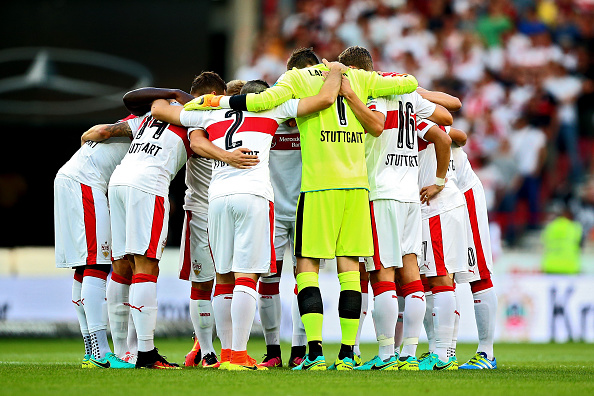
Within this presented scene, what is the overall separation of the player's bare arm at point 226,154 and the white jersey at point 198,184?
890 millimetres

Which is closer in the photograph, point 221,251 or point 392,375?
point 392,375

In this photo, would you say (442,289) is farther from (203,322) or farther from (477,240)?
(203,322)

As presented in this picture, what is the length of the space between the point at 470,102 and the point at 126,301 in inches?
473

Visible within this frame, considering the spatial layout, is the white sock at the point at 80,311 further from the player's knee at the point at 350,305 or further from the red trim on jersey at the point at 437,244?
the red trim on jersey at the point at 437,244

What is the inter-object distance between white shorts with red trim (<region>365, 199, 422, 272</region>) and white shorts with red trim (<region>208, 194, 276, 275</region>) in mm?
986

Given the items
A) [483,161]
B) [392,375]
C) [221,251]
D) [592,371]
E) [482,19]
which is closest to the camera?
[392,375]

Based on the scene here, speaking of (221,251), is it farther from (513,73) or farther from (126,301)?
(513,73)

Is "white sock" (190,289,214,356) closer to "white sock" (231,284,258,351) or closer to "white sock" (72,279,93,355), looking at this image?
"white sock" (72,279,93,355)

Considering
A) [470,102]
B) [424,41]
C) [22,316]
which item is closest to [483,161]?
[470,102]

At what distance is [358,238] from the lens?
7.65m

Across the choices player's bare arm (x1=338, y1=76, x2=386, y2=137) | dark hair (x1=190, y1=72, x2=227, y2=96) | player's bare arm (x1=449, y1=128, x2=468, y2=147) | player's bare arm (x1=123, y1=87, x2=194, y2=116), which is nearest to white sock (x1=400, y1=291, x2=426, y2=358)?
player's bare arm (x1=338, y1=76, x2=386, y2=137)

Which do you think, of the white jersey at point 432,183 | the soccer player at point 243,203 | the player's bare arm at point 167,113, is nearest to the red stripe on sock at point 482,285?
the white jersey at point 432,183

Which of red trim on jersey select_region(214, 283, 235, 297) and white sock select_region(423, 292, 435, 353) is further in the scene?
white sock select_region(423, 292, 435, 353)

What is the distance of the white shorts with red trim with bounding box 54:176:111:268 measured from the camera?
340 inches
